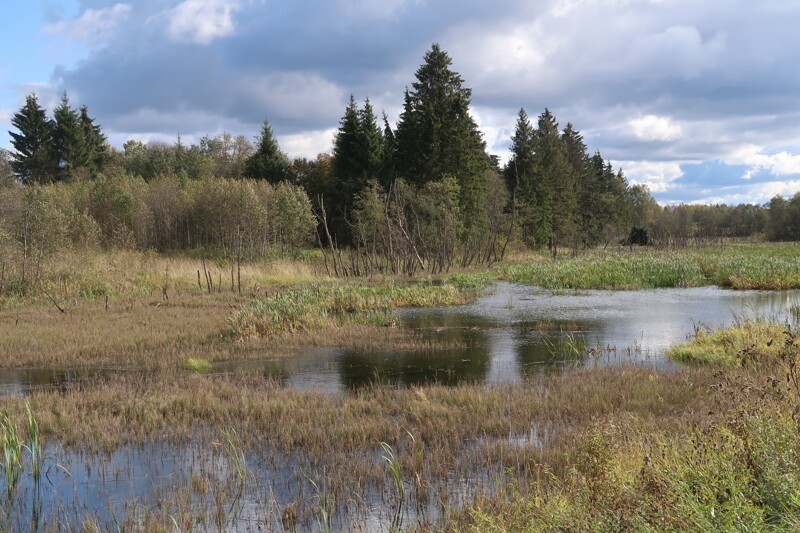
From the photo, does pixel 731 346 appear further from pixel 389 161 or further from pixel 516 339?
pixel 389 161

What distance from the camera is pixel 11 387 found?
479 inches

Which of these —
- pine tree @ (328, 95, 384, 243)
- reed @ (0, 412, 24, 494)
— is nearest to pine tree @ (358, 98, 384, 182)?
pine tree @ (328, 95, 384, 243)

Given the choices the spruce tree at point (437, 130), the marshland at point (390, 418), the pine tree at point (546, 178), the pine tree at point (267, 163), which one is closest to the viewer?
the marshland at point (390, 418)

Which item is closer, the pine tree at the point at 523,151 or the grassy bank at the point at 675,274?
the grassy bank at the point at 675,274

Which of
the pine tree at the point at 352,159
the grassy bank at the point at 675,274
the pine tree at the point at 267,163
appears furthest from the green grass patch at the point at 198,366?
the pine tree at the point at 267,163

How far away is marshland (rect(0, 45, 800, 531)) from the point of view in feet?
18.8

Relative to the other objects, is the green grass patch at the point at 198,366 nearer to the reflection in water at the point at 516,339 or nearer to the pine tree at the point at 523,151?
the reflection in water at the point at 516,339

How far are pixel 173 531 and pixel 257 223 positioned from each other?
3608cm

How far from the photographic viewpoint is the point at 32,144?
5600cm

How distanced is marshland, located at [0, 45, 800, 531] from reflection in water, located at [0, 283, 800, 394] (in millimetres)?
117

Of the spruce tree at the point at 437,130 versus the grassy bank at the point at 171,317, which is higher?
the spruce tree at the point at 437,130

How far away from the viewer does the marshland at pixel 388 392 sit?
5742mm

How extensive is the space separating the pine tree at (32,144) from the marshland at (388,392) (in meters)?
20.6

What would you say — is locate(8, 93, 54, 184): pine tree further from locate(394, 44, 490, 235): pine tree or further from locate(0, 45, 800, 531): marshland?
locate(394, 44, 490, 235): pine tree
